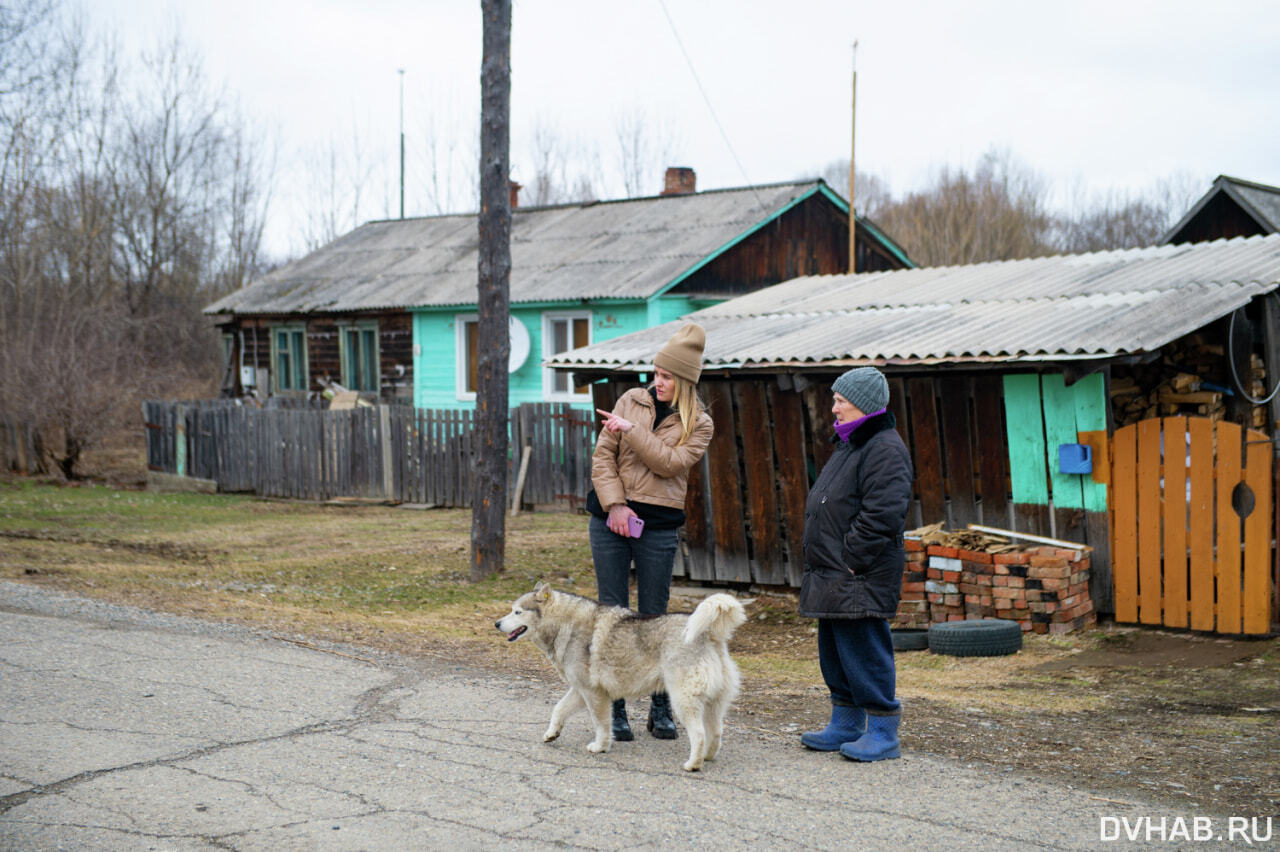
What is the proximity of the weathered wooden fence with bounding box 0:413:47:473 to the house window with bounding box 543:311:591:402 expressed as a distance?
A: 10.3 m

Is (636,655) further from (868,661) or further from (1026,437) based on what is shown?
(1026,437)

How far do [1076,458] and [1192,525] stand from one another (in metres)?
1.00

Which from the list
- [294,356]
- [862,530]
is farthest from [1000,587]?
[294,356]

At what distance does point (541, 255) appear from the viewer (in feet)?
79.1

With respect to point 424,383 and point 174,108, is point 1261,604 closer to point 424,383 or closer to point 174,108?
point 424,383

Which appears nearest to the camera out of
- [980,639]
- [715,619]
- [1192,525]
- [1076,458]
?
[715,619]

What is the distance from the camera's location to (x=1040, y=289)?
1159 cm

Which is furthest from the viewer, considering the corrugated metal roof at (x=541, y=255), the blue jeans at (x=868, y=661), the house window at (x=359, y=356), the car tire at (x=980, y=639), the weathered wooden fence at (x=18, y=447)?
the house window at (x=359, y=356)

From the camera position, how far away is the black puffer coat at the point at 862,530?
5.12 meters

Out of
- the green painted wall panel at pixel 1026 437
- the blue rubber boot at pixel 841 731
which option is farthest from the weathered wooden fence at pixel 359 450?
the blue rubber boot at pixel 841 731

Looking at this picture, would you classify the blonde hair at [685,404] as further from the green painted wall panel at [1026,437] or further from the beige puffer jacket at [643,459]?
the green painted wall panel at [1026,437]

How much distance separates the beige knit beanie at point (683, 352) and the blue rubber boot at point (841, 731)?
5.98ft

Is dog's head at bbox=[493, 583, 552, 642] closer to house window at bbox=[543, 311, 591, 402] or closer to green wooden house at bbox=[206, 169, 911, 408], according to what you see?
green wooden house at bbox=[206, 169, 911, 408]

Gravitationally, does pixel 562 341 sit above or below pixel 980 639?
above
